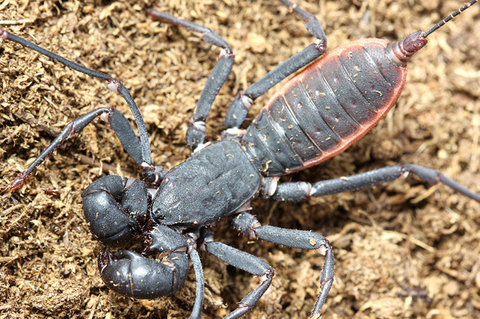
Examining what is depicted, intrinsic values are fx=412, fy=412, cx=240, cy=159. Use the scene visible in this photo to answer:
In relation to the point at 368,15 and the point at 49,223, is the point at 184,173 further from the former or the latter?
the point at 368,15

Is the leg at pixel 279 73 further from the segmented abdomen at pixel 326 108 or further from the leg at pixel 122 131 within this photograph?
the leg at pixel 122 131

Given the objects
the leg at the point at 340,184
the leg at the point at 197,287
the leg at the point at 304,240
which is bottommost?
the leg at the point at 197,287

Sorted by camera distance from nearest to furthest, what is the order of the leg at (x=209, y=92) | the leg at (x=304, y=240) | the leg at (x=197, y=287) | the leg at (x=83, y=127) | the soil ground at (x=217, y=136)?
the leg at (x=197, y=287) → the leg at (x=83, y=127) → the soil ground at (x=217, y=136) → the leg at (x=304, y=240) → the leg at (x=209, y=92)

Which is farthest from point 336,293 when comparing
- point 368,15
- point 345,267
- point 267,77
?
point 368,15

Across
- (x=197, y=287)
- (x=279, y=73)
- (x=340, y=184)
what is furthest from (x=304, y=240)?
(x=279, y=73)

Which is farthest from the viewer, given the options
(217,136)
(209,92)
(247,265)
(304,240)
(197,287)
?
(217,136)

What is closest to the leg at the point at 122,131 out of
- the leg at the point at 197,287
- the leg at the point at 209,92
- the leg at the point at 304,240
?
the leg at the point at 209,92

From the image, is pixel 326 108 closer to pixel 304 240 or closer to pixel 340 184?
pixel 340 184
